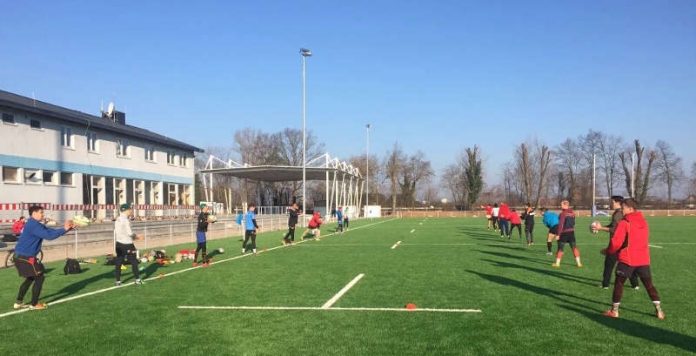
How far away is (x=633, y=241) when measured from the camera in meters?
7.99

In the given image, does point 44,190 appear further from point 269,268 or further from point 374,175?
point 374,175

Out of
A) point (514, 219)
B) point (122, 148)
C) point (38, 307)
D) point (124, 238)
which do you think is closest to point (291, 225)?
point (514, 219)

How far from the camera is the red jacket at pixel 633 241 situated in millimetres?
7941

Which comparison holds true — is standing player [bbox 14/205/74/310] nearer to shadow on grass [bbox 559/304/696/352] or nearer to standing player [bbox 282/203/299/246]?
shadow on grass [bbox 559/304/696/352]

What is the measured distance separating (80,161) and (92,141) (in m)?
2.42

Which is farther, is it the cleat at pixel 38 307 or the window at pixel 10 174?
the window at pixel 10 174

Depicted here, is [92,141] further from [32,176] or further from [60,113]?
[32,176]

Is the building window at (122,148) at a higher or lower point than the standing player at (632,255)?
higher

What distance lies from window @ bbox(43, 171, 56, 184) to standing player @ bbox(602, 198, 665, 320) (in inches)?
1280

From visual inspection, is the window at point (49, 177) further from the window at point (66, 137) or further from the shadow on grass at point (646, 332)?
the shadow on grass at point (646, 332)

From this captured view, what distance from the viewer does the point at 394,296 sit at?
9898mm

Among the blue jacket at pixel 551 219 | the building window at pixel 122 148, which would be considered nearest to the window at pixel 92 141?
the building window at pixel 122 148

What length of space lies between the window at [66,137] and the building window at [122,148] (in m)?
5.25

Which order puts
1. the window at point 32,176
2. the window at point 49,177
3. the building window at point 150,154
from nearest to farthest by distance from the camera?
the window at point 32,176, the window at point 49,177, the building window at point 150,154
